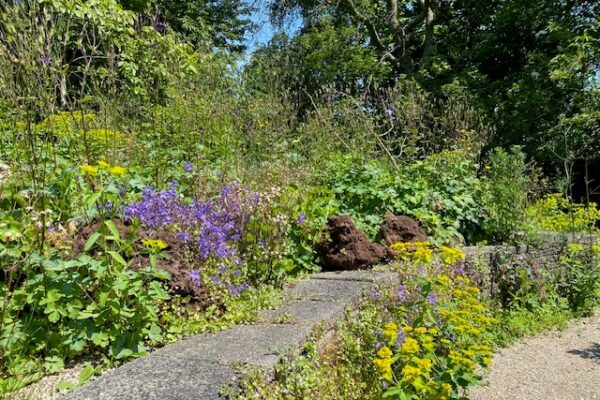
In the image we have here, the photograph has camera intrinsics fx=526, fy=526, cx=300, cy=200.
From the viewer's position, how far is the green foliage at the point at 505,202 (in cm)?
477

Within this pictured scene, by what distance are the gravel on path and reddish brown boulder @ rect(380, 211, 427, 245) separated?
1018 mm

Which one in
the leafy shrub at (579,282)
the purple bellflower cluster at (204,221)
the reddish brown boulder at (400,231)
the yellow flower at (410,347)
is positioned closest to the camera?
the yellow flower at (410,347)

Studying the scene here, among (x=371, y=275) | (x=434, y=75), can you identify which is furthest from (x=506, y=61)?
(x=371, y=275)

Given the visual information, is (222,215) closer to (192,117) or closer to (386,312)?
(386,312)

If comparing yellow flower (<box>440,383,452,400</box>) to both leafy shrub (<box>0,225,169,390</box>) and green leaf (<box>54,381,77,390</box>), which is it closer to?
leafy shrub (<box>0,225,169,390</box>)

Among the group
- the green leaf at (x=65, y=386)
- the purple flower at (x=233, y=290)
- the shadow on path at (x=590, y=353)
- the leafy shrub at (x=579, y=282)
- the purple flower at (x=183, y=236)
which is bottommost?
the shadow on path at (x=590, y=353)

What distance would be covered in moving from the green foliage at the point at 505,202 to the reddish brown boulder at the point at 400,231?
1080mm

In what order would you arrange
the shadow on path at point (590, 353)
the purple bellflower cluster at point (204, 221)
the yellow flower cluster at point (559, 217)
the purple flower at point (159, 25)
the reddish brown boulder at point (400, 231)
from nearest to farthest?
the purple bellflower cluster at point (204, 221) → the shadow on path at point (590, 353) → the reddish brown boulder at point (400, 231) → the yellow flower cluster at point (559, 217) → the purple flower at point (159, 25)

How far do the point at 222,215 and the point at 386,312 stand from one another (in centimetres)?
118

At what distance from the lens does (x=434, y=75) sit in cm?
1157

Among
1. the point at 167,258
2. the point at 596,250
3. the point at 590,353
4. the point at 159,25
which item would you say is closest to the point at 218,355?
the point at 167,258

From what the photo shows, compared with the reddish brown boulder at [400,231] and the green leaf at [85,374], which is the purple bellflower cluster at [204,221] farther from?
the reddish brown boulder at [400,231]

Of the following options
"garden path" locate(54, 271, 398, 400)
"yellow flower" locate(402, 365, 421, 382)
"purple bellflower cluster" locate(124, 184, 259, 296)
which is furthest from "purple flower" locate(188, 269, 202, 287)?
"yellow flower" locate(402, 365, 421, 382)

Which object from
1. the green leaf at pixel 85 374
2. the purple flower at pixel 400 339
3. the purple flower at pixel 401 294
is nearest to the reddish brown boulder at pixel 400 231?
the purple flower at pixel 401 294
